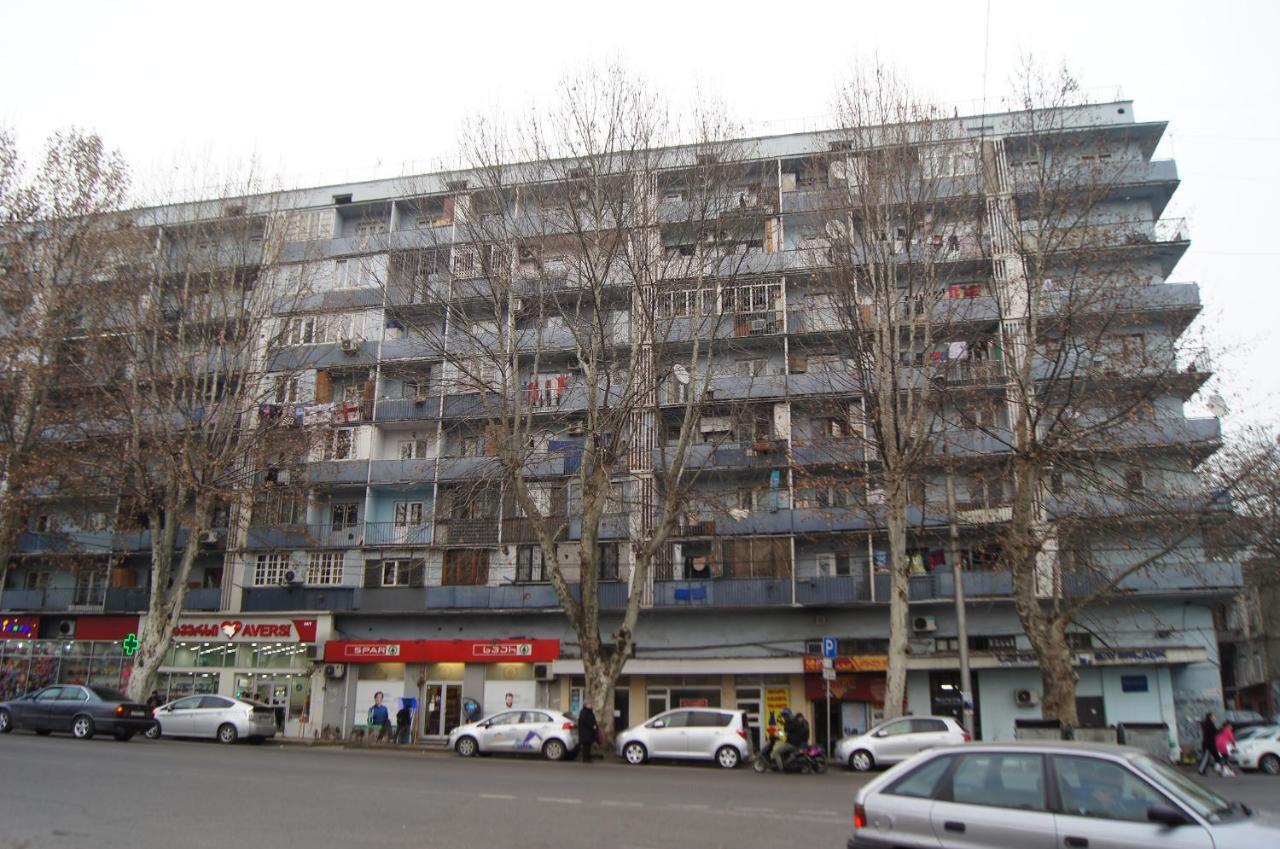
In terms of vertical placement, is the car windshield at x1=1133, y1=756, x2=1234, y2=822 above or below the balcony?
below

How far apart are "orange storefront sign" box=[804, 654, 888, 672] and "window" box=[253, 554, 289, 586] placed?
777 inches

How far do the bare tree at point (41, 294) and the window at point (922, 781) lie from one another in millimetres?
27457

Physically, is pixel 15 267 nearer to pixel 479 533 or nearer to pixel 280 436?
pixel 280 436

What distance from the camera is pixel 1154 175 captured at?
32.4 meters

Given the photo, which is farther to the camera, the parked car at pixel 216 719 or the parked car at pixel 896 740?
the parked car at pixel 216 719

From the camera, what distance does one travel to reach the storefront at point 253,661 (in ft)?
110

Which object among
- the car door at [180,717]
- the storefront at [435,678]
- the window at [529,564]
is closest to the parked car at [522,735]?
the car door at [180,717]

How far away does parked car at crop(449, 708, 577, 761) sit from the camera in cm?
2255

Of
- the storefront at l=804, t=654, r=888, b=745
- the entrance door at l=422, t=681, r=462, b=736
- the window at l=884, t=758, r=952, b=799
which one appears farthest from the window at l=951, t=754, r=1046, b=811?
the entrance door at l=422, t=681, r=462, b=736

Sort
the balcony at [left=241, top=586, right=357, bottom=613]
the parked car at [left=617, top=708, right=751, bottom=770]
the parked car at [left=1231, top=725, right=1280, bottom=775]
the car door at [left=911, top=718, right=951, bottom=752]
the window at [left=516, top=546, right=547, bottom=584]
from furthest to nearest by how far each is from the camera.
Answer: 1. the balcony at [left=241, top=586, right=357, bottom=613]
2. the window at [left=516, top=546, right=547, bottom=584]
3. the parked car at [left=1231, top=725, right=1280, bottom=775]
4. the parked car at [left=617, top=708, right=751, bottom=770]
5. the car door at [left=911, top=718, right=951, bottom=752]

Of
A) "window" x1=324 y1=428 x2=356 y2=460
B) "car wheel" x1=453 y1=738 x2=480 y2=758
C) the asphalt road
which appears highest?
"window" x1=324 y1=428 x2=356 y2=460

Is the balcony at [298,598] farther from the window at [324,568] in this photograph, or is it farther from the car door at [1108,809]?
the car door at [1108,809]

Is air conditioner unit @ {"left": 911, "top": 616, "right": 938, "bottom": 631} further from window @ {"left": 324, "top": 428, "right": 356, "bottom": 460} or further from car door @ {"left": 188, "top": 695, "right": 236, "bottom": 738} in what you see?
window @ {"left": 324, "top": 428, "right": 356, "bottom": 460}

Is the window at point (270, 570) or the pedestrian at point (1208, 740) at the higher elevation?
the window at point (270, 570)
